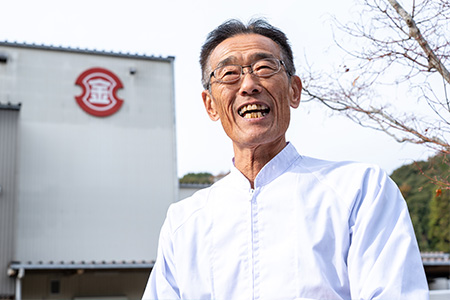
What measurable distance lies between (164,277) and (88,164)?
13.2m

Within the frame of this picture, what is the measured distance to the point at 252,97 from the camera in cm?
173

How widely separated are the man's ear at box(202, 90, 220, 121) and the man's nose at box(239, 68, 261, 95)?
0.61 feet

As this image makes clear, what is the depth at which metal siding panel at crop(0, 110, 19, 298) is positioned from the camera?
1227 centimetres

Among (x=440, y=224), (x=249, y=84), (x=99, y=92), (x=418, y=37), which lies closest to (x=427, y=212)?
(x=440, y=224)

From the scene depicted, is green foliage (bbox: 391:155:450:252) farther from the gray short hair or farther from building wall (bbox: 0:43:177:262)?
the gray short hair

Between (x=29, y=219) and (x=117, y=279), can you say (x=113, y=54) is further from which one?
(x=117, y=279)

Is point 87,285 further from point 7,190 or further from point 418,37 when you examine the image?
point 418,37

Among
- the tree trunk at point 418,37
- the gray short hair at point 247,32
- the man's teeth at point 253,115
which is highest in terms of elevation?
the tree trunk at point 418,37

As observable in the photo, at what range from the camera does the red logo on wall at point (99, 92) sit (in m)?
14.8

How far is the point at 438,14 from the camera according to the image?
3.30m

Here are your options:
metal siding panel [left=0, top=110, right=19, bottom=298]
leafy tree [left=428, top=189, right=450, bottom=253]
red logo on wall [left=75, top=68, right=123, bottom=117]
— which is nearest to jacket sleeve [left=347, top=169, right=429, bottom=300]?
metal siding panel [left=0, top=110, right=19, bottom=298]

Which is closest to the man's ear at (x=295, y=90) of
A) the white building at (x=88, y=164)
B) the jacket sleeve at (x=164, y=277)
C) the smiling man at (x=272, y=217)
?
the smiling man at (x=272, y=217)

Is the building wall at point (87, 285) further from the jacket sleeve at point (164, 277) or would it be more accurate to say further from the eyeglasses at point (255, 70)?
the eyeglasses at point (255, 70)

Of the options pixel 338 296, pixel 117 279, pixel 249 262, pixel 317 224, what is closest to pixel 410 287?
pixel 338 296
